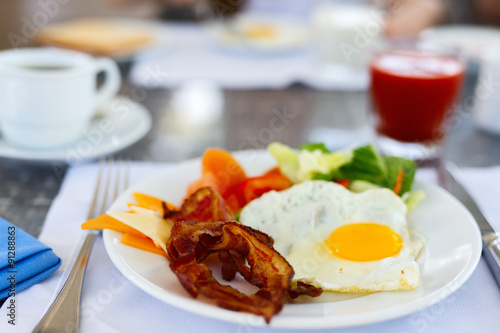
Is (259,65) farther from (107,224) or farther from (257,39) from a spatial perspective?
(107,224)

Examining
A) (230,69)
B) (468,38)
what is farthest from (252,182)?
(468,38)

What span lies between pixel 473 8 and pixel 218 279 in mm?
3666

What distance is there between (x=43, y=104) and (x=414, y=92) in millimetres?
1161

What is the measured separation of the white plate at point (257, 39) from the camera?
2.65m

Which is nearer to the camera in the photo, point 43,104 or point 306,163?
point 306,163

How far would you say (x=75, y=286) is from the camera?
0.95 metres

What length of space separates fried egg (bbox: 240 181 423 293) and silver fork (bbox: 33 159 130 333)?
339 mm

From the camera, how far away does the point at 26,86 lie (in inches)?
59.2

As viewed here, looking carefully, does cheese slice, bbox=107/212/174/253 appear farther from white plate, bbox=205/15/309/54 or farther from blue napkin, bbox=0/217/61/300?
white plate, bbox=205/15/309/54

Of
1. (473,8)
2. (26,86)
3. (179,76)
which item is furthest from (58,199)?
(473,8)

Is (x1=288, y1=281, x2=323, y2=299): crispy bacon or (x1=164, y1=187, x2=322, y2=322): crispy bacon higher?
(x1=164, y1=187, x2=322, y2=322): crispy bacon

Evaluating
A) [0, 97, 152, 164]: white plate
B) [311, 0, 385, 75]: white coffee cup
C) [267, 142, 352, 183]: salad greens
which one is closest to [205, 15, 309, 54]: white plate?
[311, 0, 385, 75]: white coffee cup

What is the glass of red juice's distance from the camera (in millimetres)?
1688

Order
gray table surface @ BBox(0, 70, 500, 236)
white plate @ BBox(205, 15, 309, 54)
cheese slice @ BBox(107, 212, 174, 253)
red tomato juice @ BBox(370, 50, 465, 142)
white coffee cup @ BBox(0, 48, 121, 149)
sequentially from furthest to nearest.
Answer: white plate @ BBox(205, 15, 309, 54), red tomato juice @ BBox(370, 50, 465, 142), white coffee cup @ BBox(0, 48, 121, 149), gray table surface @ BBox(0, 70, 500, 236), cheese slice @ BBox(107, 212, 174, 253)
